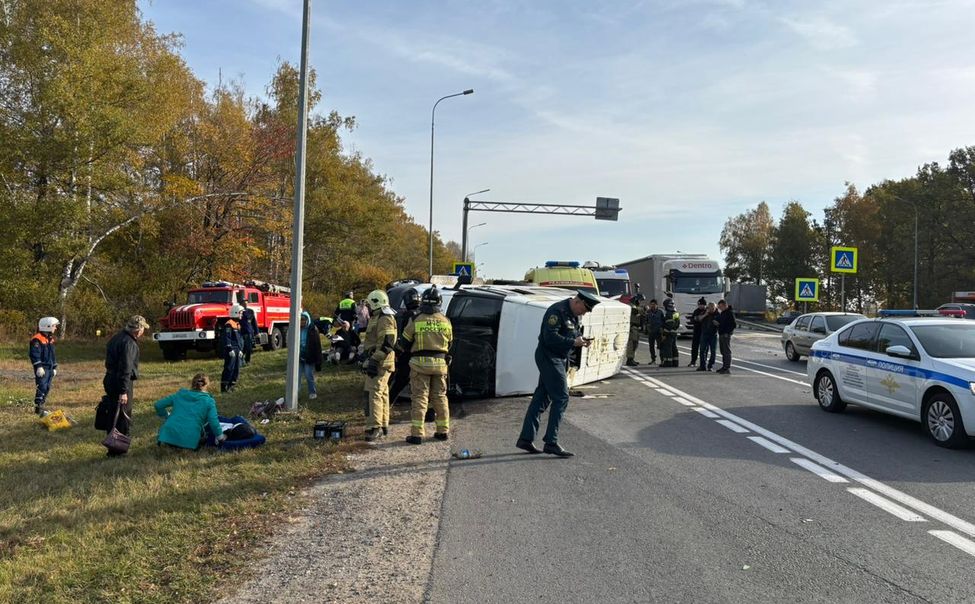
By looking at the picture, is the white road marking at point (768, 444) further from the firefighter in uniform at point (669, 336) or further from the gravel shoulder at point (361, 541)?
the firefighter in uniform at point (669, 336)

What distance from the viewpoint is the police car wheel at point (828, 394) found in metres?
9.51

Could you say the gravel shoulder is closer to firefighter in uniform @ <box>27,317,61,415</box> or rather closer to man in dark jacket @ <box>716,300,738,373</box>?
firefighter in uniform @ <box>27,317,61,415</box>

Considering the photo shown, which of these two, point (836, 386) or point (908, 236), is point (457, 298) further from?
point (908, 236)

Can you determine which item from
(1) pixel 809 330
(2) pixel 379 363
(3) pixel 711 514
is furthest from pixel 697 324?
(3) pixel 711 514

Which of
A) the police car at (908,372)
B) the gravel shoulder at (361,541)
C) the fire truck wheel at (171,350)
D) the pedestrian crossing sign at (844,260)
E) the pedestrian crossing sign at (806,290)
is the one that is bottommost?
the fire truck wheel at (171,350)

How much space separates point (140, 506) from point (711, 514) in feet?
15.3

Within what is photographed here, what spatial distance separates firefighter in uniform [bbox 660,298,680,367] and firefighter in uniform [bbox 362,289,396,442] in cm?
943

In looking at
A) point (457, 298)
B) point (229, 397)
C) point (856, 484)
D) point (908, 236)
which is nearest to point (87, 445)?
point (229, 397)

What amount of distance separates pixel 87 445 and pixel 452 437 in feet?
14.8

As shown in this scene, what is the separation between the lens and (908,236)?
161 feet

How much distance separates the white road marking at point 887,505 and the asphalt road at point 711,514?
0.02 metres

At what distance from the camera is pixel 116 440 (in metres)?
7.32

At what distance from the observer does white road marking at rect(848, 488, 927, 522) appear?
5.06 metres

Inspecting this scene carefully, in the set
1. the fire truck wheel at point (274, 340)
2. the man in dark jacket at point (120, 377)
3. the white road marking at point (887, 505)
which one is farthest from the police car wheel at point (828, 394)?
the fire truck wheel at point (274, 340)
